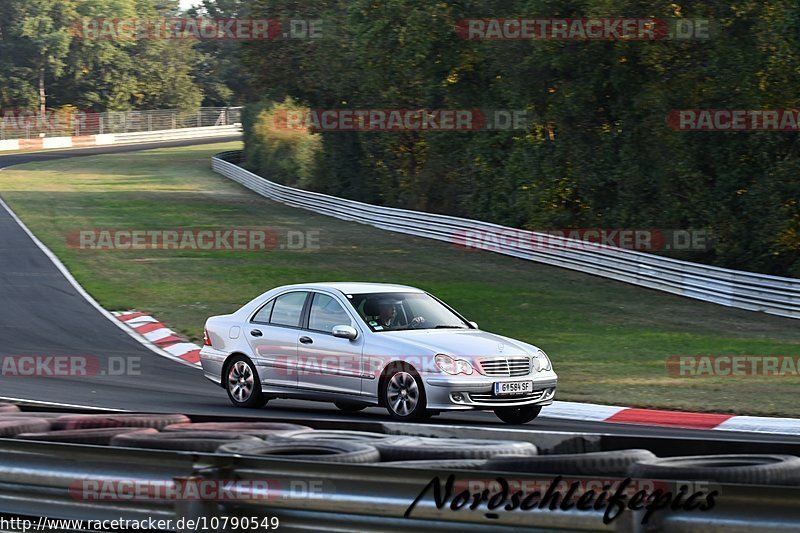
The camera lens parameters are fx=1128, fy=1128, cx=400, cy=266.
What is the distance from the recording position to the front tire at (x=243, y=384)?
518 inches

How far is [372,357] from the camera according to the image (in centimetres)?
1203

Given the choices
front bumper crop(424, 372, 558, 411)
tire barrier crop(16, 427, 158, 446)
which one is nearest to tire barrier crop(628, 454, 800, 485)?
tire barrier crop(16, 427, 158, 446)

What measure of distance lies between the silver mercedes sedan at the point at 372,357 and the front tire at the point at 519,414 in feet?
0.04

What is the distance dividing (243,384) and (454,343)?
286 centimetres

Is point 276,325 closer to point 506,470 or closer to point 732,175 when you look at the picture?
point 506,470

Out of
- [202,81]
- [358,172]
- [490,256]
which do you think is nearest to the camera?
[490,256]

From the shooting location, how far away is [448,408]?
37.9ft

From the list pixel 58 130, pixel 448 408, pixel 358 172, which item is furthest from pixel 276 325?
pixel 58 130

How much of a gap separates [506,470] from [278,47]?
40878mm

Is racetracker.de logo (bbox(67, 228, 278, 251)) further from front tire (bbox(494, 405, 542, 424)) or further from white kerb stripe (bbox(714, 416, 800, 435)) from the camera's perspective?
white kerb stripe (bbox(714, 416, 800, 435))

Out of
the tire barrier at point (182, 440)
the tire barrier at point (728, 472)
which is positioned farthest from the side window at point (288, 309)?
the tire barrier at point (728, 472)

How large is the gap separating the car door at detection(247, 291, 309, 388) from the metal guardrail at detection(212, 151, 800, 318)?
1260 centimetres

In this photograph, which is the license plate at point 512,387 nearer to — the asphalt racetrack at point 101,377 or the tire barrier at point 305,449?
the asphalt racetrack at point 101,377

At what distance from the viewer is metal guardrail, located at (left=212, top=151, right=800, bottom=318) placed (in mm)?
22641
